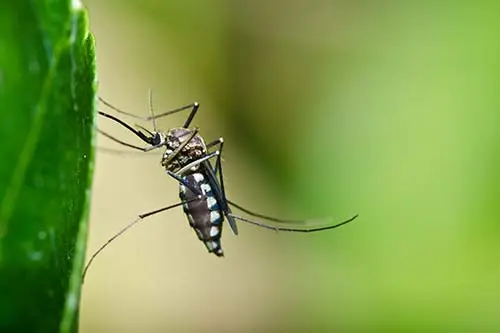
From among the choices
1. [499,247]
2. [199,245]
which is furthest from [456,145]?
[199,245]

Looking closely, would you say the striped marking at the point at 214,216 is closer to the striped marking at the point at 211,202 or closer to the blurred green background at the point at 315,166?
the striped marking at the point at 211,202

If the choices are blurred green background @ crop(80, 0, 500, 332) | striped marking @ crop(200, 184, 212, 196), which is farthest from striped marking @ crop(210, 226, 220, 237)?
blurred green background @ crop(80, 0, 500, 332)

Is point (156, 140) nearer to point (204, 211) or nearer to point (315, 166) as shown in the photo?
point (204, 211)

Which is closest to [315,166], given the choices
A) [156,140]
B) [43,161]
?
[156,140]

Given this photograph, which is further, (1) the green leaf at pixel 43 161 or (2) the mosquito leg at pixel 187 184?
(2) the mosquito leg at pixel 187 184

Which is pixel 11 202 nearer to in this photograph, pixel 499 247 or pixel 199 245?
pixel 499 247

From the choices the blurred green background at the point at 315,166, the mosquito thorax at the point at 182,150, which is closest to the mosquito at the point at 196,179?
the mosquito thorax at the point at 182,150
